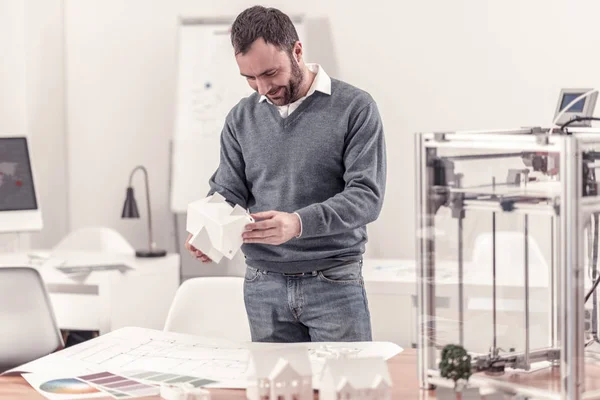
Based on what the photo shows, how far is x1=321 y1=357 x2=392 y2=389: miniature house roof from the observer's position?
1547mm

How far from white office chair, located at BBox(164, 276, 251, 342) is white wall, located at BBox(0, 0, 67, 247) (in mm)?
2496

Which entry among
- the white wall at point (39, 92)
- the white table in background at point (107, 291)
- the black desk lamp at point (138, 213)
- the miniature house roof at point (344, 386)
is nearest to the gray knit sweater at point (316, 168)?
the miniature house roof at point (344, 386)

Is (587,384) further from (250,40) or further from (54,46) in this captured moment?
(54,46)

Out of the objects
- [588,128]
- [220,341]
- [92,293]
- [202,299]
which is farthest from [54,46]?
[588,128]

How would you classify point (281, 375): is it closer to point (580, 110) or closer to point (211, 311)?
point (580, 110)

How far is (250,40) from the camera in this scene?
220 centimetres

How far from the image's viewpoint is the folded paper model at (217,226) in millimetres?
1936

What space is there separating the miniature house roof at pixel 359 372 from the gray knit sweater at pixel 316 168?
0.61m

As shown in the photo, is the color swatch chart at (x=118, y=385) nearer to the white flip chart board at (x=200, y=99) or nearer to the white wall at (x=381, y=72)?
the white flip chart board at (x=200, y=99)

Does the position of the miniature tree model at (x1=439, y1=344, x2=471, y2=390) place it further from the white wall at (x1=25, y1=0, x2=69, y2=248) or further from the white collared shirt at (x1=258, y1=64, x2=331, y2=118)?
the white wall at (x1=25, y1=0, x2=69, y2=248)

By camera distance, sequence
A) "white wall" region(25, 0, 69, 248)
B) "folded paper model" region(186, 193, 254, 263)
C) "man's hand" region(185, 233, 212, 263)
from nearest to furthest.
Answer: "folded paper model" region(186, 193, 254, 263) → "man's hand" region(185, 233, 212, 263) → "white wall" region(25, 0, 69, 248)

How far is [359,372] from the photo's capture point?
5.14 feet

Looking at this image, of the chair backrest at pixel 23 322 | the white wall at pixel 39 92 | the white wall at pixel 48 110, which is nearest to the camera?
the chair backrest at pixel 23 322

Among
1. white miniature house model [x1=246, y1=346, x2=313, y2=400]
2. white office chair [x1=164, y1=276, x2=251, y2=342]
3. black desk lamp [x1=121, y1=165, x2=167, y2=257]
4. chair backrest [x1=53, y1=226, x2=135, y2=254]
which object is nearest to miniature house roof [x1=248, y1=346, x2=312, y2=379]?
white miniature house model [x1=246, y1=346, x2=313, y2=400]
